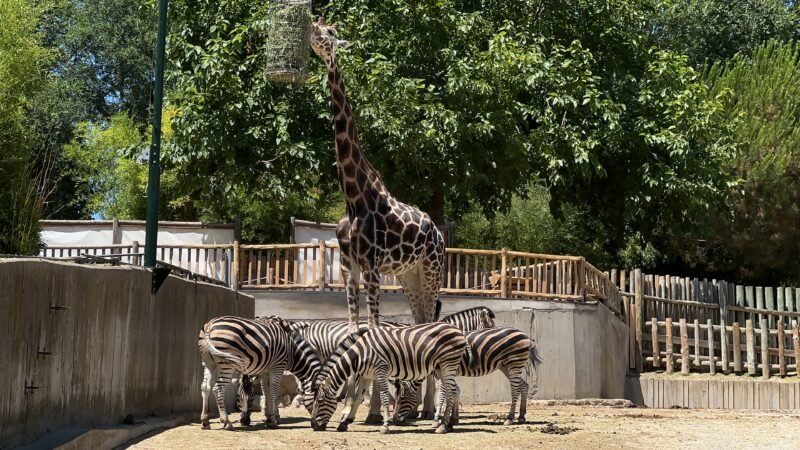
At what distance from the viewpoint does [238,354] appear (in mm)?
14414

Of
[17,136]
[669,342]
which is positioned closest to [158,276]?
[17,136]

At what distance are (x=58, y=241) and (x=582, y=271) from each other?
525 inches

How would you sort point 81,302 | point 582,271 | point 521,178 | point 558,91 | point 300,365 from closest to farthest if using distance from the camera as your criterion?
1. point 81,302
2. point 300,365
3. point 582,271
4. point 558,91
5. point 521,178

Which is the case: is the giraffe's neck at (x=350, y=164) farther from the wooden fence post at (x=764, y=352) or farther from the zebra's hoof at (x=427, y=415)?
the wooden fence post at (x=764, y=352)

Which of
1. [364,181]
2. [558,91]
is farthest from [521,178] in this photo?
[364,181]

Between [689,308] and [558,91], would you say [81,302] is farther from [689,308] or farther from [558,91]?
[689,308]

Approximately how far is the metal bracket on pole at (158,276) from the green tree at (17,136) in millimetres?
7162

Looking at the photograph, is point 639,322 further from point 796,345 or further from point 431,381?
point 431,381

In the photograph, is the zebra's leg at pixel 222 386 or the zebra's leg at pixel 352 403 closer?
the zebra's leg at pixel 222 386

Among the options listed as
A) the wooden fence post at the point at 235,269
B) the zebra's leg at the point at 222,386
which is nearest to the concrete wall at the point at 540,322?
the wooden fence post at the point at 235,269

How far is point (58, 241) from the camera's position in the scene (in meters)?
29.9

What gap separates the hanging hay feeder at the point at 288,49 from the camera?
1917 centimetres

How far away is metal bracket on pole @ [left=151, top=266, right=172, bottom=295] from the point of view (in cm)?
1431

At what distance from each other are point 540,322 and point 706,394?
6471 millimetres
